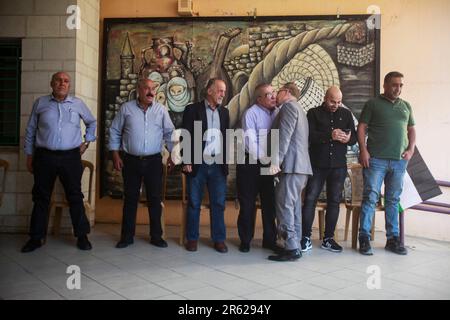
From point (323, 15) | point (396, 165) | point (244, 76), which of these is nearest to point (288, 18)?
point (323, 15)

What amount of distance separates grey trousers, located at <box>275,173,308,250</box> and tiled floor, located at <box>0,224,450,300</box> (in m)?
0.24

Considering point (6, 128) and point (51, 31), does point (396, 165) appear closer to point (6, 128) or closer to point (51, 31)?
point (51, 31)

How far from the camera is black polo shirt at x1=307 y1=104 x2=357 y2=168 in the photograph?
3998 mm

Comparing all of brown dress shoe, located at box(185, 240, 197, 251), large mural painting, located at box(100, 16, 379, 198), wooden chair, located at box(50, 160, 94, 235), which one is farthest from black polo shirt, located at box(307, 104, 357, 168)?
wooden chair, located at box(50, 160, 94, 235)

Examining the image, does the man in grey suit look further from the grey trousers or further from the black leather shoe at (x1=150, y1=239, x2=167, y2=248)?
the black leather shoe at (x1=150, y1=239, x2=167, y2=248)

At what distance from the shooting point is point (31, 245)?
12.8 ft

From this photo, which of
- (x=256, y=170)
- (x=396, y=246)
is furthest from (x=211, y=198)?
(x=396, y=246)

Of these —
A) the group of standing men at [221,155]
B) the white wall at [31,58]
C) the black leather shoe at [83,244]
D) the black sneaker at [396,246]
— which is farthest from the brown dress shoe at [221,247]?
the white wall at [31,58]

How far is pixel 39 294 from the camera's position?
→ 2.78 m

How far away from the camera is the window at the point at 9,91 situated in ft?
15.4

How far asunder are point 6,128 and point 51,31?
121 cm

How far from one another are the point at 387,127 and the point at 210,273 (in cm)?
217
